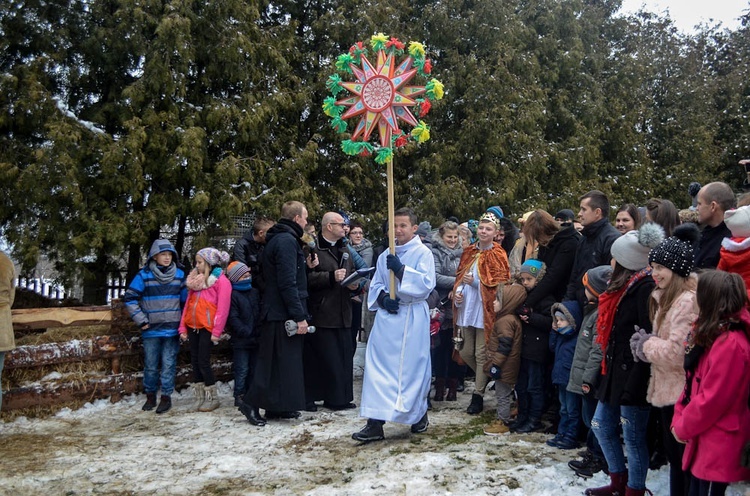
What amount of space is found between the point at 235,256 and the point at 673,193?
663 inches

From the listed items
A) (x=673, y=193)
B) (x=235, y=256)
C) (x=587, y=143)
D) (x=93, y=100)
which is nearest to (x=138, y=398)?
(x=235, y=256)

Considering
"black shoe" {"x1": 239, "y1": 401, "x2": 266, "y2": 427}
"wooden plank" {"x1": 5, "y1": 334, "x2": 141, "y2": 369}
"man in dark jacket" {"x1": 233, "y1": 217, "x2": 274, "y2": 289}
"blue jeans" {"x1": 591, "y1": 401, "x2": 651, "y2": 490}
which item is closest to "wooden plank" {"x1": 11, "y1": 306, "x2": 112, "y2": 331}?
"wooden plank" {"x1": 5, "y1": 334, "x2": 141, "y2": 369}

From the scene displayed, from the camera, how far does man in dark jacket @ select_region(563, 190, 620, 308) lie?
5.52m

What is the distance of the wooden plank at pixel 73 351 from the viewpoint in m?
7.07

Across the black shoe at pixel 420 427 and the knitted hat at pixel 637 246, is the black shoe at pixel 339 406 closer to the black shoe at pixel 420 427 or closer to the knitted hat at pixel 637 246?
the black shoe at pixel 420 427

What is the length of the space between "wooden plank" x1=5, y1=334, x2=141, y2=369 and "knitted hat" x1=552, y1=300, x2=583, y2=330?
5.01 metres

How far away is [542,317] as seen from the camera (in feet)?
19.4

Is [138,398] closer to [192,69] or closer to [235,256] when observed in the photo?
[235,256]

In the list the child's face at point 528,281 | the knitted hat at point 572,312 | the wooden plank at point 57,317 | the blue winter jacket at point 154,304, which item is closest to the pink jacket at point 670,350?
the knitted hat at point 572,312

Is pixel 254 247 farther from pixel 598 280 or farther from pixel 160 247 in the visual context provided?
pixel 598 280

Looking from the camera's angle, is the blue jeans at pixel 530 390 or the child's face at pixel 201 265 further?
the child's face at pixel 201 265

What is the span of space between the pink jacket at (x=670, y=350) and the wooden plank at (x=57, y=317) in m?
6.20

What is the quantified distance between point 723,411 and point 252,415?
4653 millimetres

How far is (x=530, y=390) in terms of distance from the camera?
6.11 m
